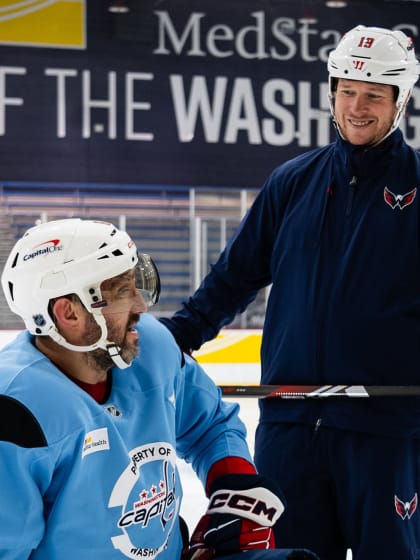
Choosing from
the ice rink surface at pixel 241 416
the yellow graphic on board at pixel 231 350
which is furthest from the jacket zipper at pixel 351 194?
the yellow graphic on board at pixel 231 350

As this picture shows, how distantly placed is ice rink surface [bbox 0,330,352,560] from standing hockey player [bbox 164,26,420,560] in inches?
35.2

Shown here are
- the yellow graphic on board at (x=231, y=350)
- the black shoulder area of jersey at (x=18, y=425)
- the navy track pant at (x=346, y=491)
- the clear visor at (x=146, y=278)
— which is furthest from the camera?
the yellow graphic on board at (x=231, y=350)

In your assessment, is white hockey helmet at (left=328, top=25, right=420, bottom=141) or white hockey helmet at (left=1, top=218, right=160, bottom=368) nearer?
white hockey helmet at (left=1, top=218, right=160, bottom=368)

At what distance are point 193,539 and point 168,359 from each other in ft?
0.92

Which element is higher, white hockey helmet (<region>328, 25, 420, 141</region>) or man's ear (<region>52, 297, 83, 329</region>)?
white hockey helmet (<region>328, 25, 420, 141</region>)

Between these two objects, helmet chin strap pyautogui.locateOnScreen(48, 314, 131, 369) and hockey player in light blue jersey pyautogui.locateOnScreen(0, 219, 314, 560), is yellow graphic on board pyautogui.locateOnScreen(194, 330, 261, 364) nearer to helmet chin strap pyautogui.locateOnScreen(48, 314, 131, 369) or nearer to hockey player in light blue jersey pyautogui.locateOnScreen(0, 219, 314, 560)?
hockey player in light blue jersey pyautogui.locateOnScreen(0, 219, 314, 560)

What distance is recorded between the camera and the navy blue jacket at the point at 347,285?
5.83 ft

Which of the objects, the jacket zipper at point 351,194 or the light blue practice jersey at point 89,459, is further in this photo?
the jacket zipper at point 351,194

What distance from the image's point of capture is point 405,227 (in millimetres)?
1801

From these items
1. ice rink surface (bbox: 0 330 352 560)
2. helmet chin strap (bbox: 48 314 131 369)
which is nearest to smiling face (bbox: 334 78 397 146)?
helmet chin strap (bbox: 48 314 131 369)

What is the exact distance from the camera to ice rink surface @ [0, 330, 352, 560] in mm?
2939

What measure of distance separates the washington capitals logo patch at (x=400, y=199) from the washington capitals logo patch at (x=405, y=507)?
53 centimetres

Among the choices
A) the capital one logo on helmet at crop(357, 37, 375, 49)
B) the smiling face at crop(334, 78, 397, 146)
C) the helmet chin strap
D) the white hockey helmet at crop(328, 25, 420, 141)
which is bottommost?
the helmet chin strap

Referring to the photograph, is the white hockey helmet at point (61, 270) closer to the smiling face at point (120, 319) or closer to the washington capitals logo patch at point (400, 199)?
the smiling face at point (120, 319)
